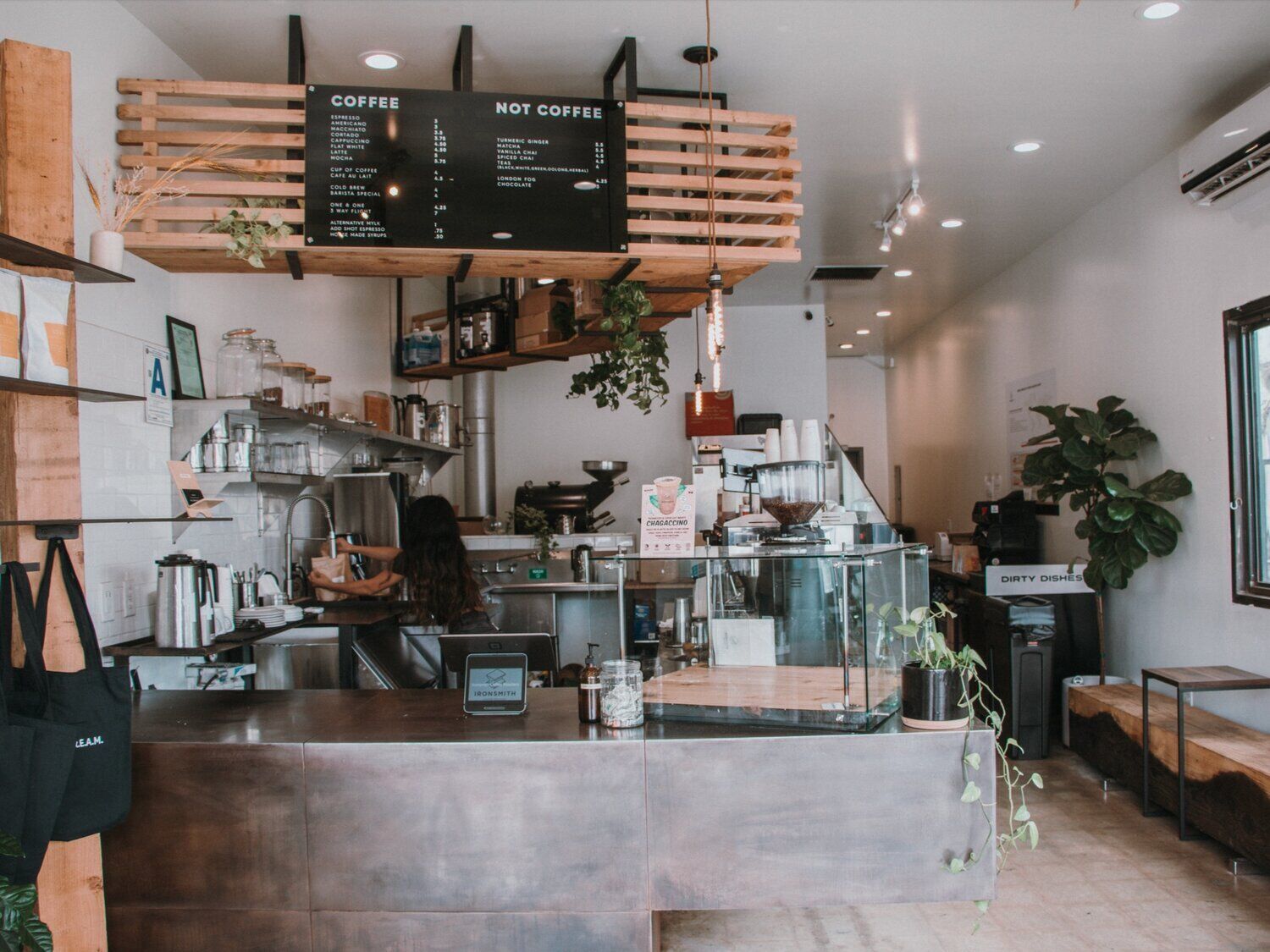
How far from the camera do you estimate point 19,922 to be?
1488 millimetres

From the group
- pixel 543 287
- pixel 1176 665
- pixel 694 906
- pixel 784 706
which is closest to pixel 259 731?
pixel 694 906

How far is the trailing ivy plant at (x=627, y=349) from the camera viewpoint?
3818 mm

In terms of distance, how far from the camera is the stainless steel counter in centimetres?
222

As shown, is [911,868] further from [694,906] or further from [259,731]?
[259,731]

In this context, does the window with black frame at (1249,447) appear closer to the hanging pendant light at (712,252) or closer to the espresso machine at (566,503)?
the hanging pendant light at (712,252)

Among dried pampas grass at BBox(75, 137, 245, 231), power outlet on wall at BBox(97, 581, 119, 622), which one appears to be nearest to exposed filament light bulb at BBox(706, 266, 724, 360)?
dried pampas grass at BBox(75, 137, 245, 231)

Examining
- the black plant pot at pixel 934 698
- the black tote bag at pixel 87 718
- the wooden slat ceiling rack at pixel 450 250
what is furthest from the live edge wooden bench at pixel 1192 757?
the black tote bag at pixel 87 718

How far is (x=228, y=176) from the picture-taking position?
332 centimetres

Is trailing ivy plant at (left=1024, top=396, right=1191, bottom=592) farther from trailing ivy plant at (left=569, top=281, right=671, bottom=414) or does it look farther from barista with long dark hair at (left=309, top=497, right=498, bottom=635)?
barista with long dark hair at (left=309, top=497, right=498, bottom=635)

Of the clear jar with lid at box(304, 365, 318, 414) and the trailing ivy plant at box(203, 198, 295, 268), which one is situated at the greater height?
the trailing ivy plant at box(203, 198, 295, 268)

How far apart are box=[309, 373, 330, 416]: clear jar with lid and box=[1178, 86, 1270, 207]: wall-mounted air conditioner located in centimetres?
412

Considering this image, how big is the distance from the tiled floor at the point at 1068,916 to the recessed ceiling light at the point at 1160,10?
3171 millimetres

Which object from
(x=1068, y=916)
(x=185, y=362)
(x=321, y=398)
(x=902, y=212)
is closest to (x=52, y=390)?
(x=185, y=362)

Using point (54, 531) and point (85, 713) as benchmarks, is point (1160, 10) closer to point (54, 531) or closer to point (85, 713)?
point (54, 531)
